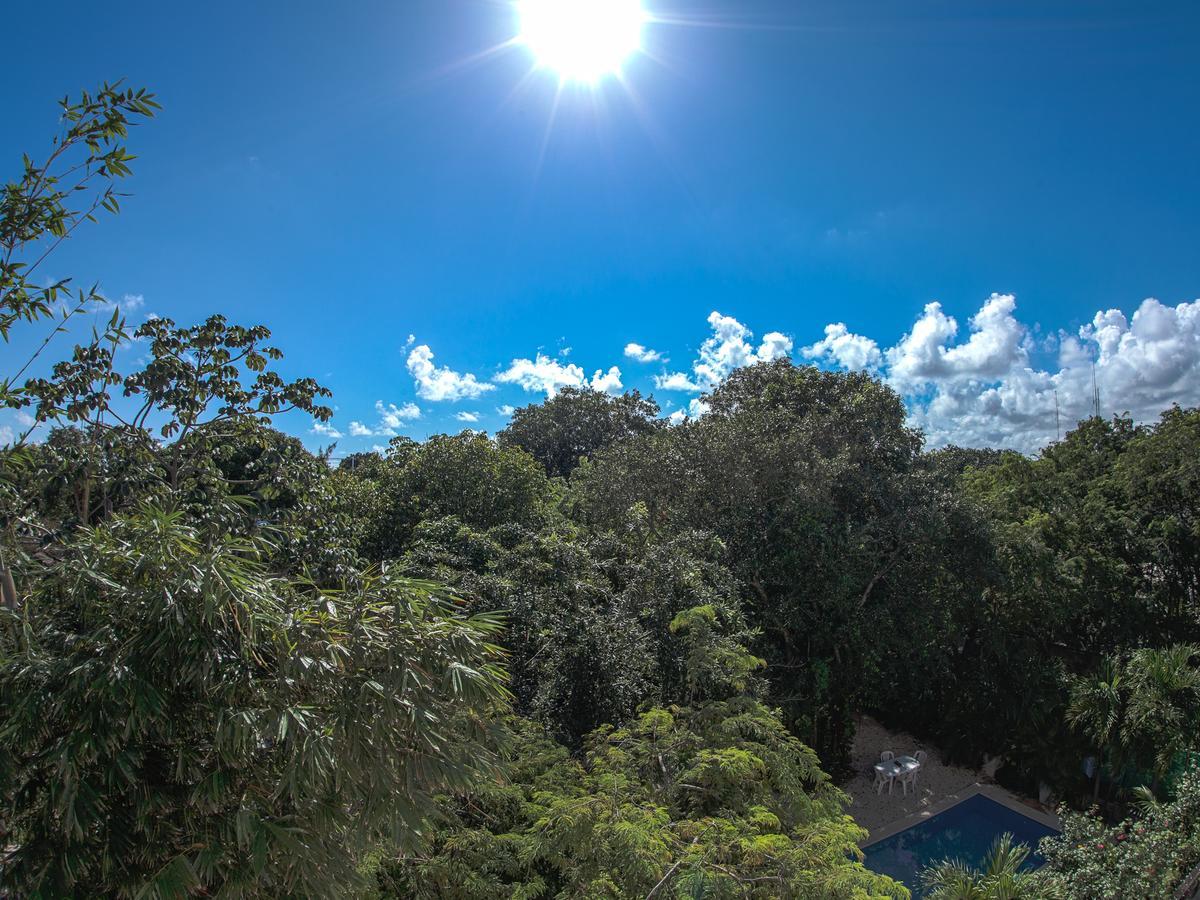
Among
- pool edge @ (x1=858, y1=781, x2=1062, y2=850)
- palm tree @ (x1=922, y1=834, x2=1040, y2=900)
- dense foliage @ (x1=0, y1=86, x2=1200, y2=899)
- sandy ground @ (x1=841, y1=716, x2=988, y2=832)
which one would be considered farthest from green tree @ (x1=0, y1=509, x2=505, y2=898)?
sandy ground @ (x1=841, y1=716, x2=988, y2=832)

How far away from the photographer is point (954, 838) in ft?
32.9

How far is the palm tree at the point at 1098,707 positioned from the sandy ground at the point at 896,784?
84.1 inches

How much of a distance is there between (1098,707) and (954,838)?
2.99m

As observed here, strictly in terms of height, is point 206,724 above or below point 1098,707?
above

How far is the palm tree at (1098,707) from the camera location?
9.59 m

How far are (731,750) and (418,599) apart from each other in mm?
2929

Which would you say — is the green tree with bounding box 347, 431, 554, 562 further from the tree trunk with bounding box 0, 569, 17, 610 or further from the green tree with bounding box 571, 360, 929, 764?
the tree trunk with bounding box 0, 569, 17, 610

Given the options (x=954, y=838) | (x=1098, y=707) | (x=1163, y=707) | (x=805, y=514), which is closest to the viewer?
(x=1163, y=707)

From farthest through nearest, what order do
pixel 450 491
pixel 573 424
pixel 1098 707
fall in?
pixel 573 424
pixel 450 491
pixel 1098 707

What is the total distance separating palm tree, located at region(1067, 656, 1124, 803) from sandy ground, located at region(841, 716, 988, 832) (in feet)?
7.01

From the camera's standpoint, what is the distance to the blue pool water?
9281 mm

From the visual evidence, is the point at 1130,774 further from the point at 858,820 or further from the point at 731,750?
the point at 731,750

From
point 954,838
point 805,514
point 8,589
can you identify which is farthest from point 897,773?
point 8,589

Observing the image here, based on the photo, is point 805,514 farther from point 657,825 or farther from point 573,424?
point 573,424
